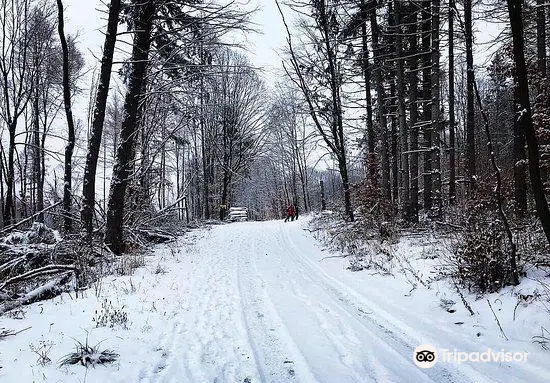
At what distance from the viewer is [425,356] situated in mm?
3523

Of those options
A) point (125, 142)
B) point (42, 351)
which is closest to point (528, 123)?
point (42, 351)

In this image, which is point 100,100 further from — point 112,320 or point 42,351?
point 42,351

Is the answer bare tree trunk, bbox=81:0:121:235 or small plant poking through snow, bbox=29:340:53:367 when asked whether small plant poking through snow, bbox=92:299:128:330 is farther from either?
bare tree trunk, bbox=81:0:121:235

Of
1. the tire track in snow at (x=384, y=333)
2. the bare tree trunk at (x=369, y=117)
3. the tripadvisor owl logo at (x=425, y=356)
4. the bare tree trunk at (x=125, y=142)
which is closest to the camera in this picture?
the tire track in snow at (x=384, y=333)

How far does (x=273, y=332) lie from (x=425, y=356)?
1675mm

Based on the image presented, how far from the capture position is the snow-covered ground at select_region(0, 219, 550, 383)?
3.27m

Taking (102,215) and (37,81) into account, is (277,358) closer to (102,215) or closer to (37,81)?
(102,215)

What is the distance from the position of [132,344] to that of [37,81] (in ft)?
59.6

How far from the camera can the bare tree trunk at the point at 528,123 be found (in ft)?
12.9

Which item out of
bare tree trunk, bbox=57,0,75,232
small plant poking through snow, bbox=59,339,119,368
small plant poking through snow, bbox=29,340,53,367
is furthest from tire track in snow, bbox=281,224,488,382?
bare tree trunk, bbox=57,0,75,232

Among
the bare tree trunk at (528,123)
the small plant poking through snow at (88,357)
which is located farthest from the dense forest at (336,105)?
the small plant poking through snow at (88,357)

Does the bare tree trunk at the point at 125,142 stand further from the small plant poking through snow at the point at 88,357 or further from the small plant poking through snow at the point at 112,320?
the small plant poking through snow at the point at 88,357

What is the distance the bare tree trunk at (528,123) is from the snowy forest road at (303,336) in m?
1.62

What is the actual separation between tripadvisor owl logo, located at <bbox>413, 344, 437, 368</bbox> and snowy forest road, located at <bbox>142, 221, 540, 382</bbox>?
0.07 m
